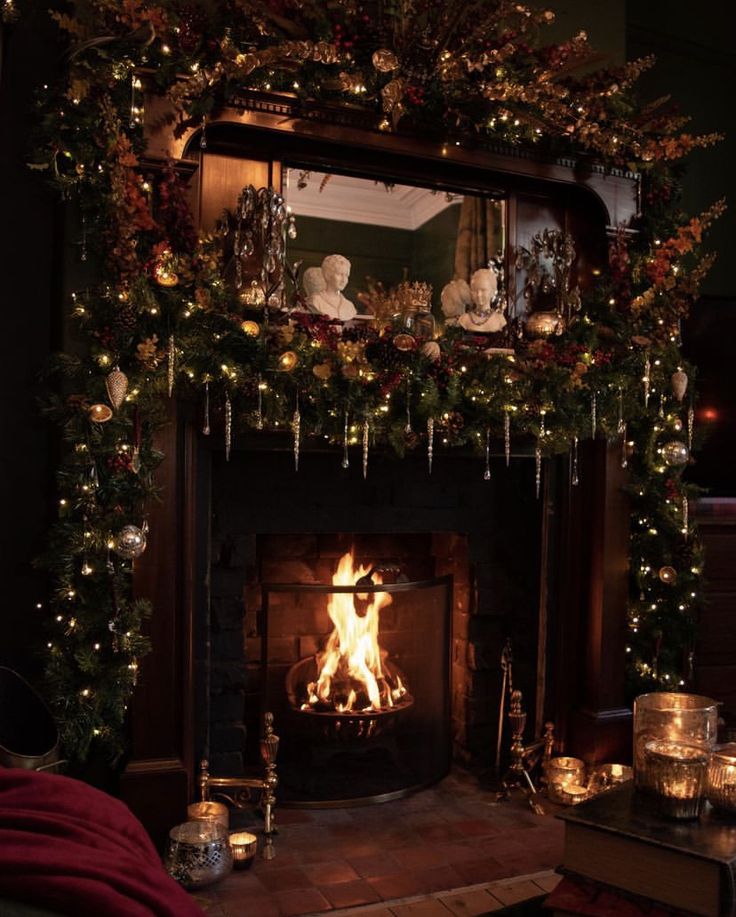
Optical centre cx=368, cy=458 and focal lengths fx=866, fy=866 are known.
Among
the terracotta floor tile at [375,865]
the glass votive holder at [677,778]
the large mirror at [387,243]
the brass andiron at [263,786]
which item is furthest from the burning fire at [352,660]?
the glass votive holder at [677,778]

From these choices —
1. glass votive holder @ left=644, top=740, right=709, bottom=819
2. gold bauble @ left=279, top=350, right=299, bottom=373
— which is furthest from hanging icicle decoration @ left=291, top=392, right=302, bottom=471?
glass votive holder @ left=644, top=740, right=709, bottom=819

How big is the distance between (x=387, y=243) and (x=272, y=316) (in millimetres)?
599

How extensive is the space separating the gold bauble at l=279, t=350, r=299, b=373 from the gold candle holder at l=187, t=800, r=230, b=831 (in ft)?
4.85

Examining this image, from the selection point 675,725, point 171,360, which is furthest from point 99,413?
point 675,725

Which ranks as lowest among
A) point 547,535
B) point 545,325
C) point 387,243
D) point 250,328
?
point 547,535

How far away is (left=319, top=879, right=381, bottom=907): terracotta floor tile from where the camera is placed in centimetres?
255

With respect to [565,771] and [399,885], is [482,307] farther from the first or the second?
[399,885]

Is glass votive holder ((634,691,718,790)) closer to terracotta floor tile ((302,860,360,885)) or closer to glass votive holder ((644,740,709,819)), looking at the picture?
glass votive holder ((644,740,709,819))

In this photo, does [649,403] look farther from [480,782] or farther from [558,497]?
[480,782]

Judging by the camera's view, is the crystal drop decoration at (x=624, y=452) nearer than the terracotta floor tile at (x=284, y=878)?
No

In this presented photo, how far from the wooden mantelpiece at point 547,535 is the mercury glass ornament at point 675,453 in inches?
7.6

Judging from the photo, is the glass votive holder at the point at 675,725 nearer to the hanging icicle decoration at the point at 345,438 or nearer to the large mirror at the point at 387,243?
the hanging icicle decoration at the point at 345,438

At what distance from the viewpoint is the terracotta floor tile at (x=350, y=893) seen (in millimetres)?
2547

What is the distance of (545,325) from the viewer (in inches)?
129
